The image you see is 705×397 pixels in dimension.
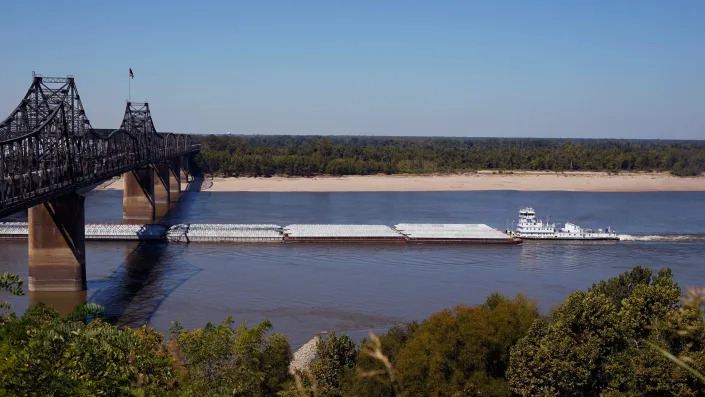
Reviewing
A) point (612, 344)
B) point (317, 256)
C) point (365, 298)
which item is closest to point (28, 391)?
point (612, 344)

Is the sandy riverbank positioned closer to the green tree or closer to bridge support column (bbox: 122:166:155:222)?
bridge support column (bbox: 122:166:155:222)

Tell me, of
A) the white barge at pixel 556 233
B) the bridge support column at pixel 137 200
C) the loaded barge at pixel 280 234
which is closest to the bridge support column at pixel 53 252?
the loaded barge at pixel 280 234

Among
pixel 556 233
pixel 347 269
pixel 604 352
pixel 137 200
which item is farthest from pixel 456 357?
pixel 137 200

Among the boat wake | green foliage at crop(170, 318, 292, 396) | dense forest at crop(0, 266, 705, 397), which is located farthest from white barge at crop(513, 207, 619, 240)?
green foliage at crop(170, 318, 292, 396)

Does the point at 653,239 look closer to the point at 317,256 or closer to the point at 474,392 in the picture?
the point at 317,256

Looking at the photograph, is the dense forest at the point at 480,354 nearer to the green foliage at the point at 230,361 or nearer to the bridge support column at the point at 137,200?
the green foliage at the point at 230,361

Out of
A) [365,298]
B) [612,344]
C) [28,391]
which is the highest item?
[28,391]

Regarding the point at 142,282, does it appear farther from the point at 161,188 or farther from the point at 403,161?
the point at 403,161
